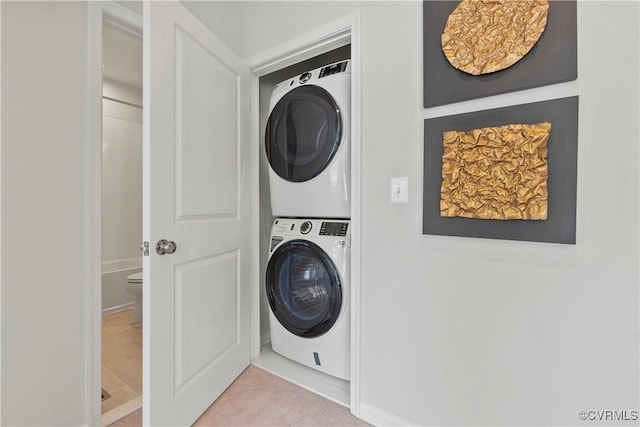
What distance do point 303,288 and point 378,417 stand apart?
738mm

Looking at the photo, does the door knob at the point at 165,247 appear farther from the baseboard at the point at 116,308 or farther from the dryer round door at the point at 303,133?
the baseboard at the point at 116,308

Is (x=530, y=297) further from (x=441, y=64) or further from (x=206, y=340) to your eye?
(x=206, y=340)

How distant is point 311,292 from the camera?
66.6 inches

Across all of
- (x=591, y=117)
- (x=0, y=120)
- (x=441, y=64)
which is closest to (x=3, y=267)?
(x=0, y=120)

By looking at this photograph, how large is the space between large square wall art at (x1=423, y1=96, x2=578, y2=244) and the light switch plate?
0.25 ft

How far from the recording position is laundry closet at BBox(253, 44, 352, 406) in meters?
1.56

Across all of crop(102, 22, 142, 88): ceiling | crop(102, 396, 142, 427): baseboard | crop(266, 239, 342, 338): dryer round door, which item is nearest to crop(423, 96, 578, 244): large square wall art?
crop(266, 239, 342, 338): dryer round door

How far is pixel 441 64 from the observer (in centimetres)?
112

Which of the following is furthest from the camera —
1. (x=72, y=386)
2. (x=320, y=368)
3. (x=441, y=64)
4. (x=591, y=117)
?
(x=320, y=368)

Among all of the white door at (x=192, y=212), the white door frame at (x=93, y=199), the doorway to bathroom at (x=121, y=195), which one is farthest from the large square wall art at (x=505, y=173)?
the doorway to bathroom at (x=121, y=195)

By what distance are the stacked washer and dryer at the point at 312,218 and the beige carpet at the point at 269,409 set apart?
191mm

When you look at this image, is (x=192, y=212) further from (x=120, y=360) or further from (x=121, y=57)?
(x=121, y=57)

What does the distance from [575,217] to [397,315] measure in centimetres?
73
